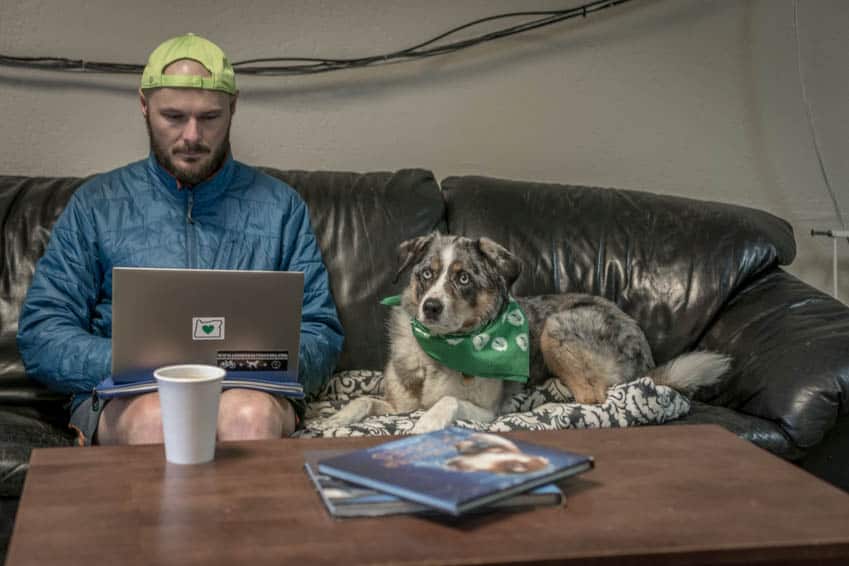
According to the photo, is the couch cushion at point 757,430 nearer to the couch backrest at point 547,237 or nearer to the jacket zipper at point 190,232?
the couch backrest at point 547,237

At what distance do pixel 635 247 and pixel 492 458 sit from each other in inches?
74.1

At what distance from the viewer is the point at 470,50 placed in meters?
3.57

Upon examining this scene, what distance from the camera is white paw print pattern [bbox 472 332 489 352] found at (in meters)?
2.63

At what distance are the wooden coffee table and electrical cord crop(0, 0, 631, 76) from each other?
2004mm

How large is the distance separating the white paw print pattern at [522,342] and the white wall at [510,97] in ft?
3.69

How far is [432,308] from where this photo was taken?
2576mm

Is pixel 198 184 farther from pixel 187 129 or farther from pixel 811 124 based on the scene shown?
pixel 811 124

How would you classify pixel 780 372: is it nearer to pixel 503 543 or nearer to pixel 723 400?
pixel 723 400

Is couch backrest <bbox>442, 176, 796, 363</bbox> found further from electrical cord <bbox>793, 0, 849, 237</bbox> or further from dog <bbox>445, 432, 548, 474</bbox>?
dog <bbox>445, 432, 548, 474</bbox>

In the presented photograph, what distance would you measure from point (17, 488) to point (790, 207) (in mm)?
3173

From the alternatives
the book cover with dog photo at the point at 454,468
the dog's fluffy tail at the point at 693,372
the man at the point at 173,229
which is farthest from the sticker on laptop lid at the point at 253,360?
the dog's fluffy tail at the point at 693,372

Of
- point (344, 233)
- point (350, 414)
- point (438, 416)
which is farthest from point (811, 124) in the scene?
point (350, 414)

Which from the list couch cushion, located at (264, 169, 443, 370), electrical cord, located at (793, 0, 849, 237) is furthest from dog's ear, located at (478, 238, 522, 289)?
electrical cord, located at (793, 0, 849, 237)

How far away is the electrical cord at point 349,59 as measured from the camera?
10.5 ft
